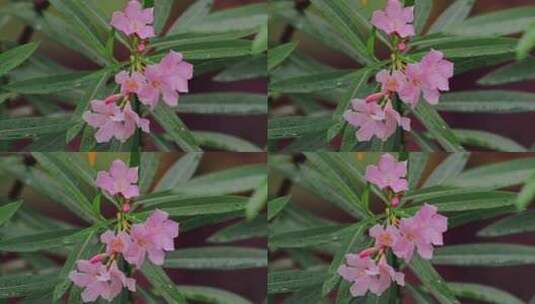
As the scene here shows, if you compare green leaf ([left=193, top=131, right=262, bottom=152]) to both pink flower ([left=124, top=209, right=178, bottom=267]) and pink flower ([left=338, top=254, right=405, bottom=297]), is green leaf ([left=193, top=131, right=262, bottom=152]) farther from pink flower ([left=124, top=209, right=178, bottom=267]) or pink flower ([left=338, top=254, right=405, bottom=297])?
pink flower ([left=338, top=254, right=405, bottom=297])

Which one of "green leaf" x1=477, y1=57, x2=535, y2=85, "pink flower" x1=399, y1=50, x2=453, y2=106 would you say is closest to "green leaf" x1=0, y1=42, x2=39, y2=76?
"pink flower" x1=399, y1=50, x2=453, y2=106

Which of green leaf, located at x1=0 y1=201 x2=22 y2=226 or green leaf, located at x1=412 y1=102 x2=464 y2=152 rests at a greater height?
green leaf, located at x1=412 y1=102 x2=464 y2=152

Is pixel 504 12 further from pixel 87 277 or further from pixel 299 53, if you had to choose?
pixel 87 277

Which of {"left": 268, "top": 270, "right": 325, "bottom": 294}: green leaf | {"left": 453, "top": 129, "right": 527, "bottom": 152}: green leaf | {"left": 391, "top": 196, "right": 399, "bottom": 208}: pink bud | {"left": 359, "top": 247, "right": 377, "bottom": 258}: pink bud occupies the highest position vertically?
{"left": 453, "top": 129, "right": 527, "bottom": 152}: green leaf

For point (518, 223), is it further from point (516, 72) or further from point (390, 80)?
point (390, 80)

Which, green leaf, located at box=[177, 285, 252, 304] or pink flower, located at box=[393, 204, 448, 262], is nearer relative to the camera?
pink flower, located at box=[393, 204, 448, 262]

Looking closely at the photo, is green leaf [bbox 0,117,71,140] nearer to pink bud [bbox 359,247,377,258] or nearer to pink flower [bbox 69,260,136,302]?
pink flower [bbox 69,260,136,302]

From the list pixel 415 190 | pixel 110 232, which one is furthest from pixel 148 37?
pixel 415 190
